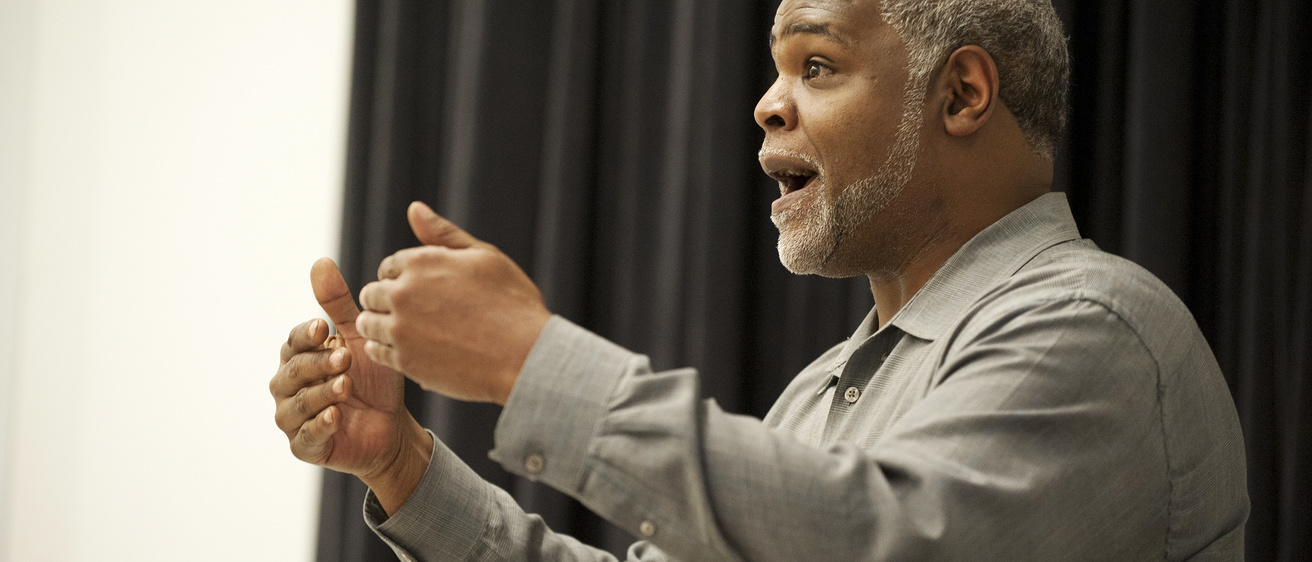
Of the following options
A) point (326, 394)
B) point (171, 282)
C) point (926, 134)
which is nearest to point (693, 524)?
point (326, 394)

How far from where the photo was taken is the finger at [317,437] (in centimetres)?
100

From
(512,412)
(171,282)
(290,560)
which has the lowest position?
(290,560)

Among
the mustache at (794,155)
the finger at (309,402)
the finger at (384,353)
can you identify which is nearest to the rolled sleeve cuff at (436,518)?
the finger at (309,402)

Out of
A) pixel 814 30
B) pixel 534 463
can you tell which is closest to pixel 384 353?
pixel 534 463

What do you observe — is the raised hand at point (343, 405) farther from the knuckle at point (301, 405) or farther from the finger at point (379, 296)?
the finger at point (379, 296)

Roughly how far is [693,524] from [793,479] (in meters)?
0.07

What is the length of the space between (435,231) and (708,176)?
3.78 feet

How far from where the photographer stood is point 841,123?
3.64 ft

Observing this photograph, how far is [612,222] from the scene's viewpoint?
1.91 metres

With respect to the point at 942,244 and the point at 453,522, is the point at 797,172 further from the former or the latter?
the point at 453,522

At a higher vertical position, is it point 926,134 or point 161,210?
point 926,134

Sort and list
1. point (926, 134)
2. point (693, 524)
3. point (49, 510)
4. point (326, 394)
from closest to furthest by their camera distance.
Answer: point (693, 524) < point (326, 394) < point (926, 134) < point (49, 510)

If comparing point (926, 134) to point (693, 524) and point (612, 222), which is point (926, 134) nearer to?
point (693, 524)

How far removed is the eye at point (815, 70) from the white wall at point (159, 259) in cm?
111
